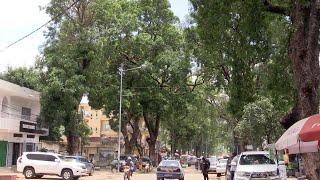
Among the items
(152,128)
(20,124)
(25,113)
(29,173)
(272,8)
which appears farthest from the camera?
(152,128)

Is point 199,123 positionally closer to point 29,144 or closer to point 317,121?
point 29,144

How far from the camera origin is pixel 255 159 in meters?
21.5

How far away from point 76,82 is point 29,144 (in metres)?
8.31

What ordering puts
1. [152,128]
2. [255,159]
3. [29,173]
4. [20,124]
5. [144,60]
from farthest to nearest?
[152,128], [144,60], [20,124], [29,173], [255,159]

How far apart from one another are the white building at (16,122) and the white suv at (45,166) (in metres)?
7.16

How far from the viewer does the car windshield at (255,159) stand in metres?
21.4

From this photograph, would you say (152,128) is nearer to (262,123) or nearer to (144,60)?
(144,60)

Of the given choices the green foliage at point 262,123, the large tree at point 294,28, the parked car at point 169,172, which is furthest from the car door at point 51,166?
the large tree at point 294,28

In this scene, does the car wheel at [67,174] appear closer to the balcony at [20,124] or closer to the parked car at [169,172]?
the parked car at [169,172]

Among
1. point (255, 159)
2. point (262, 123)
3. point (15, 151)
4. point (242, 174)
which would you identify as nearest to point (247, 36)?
point (242, 174)

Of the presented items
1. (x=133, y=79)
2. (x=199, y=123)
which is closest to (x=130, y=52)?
(x=133, y=79)

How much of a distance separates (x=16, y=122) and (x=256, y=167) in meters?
27.8

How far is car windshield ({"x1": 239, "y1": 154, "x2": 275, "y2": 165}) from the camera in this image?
70.1 ft

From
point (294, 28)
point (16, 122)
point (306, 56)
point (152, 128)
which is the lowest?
point (306, 56)
